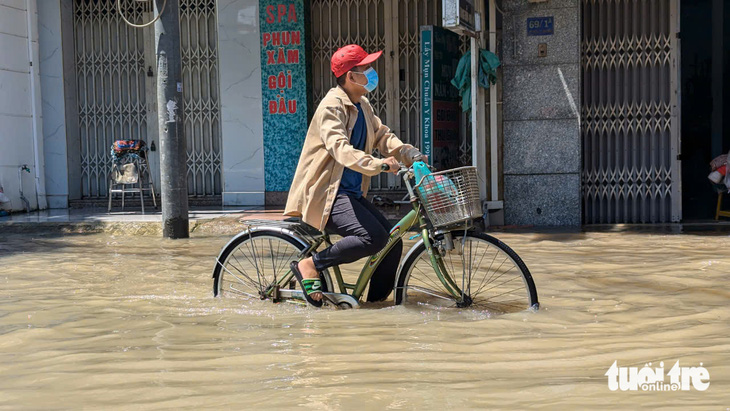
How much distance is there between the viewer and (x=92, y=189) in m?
12.7

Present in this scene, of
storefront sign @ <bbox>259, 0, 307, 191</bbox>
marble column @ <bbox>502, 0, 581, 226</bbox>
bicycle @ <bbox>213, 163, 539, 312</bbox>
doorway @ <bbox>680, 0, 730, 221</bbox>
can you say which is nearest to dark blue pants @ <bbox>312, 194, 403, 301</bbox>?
bicycle @ <bbox>213, 163, 539, 312</bbox>

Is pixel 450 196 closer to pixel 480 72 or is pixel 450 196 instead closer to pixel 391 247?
pixel 391 247

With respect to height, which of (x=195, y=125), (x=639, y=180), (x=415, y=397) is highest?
(x=195, y=125)

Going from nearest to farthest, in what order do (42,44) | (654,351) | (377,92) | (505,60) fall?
1. (654,351)
2. (505,60)
3. (377,92)
4. (42,44)

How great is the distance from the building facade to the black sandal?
16.3 ft

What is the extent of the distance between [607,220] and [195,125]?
6.03 m

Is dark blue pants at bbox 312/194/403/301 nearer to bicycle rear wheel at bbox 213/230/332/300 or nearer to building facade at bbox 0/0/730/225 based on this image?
bicycle rear wheel at bbox 213/230/332/300

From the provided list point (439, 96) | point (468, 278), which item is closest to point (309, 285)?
point (468, 278)

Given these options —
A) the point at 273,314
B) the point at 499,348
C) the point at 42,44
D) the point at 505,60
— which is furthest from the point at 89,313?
the point at 42,44

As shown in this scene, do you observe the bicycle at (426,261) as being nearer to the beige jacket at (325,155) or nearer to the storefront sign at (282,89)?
the beige jacket at (325,155)

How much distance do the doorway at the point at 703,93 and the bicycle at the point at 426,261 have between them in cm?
715

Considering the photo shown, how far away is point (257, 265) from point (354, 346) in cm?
116

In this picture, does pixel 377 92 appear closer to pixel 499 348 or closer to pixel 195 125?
pixel 195 125

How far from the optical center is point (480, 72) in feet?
32.2
